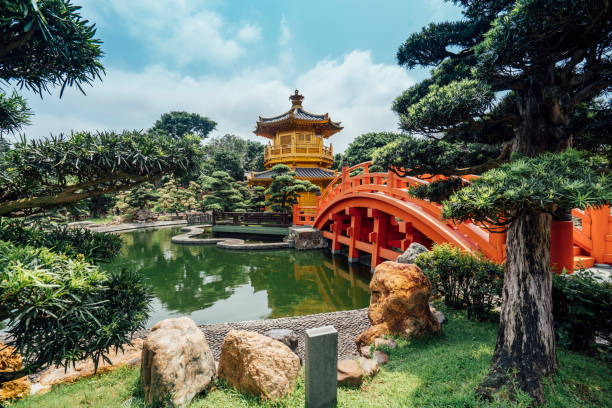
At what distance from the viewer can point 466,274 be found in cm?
403

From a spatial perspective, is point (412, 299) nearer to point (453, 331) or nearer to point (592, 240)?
point (453, 331)

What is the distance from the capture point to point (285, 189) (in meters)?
15.3

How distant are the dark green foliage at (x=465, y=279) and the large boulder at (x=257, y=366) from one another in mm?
2782

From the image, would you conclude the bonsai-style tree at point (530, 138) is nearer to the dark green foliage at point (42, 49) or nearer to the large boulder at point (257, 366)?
the large boulder at point (257, 366)

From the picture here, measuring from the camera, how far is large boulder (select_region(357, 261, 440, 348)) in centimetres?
372

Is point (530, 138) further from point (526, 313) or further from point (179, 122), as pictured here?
point (179, 122)

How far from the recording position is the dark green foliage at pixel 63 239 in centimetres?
212

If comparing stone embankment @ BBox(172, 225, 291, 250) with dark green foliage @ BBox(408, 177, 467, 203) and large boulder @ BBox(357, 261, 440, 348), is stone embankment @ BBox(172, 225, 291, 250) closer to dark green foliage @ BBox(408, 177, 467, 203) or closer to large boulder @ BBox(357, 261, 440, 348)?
large boulder @ BBox(357, 261, 440, 348)

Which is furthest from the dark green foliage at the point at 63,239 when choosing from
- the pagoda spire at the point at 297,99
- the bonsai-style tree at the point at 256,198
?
the pagoda spire at the point at 297,99

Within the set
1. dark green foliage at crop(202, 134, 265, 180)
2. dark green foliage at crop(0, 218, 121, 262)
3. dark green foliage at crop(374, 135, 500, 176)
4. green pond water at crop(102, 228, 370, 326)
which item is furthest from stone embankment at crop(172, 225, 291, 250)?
dark green foliage at crop(202, 134, 265, 180)

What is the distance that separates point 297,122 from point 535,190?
1890 cm

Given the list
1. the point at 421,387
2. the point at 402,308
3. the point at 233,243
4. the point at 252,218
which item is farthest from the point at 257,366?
the point at 252,218

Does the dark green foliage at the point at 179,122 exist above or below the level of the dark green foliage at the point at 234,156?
above

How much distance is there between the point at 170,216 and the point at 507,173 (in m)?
29.8
